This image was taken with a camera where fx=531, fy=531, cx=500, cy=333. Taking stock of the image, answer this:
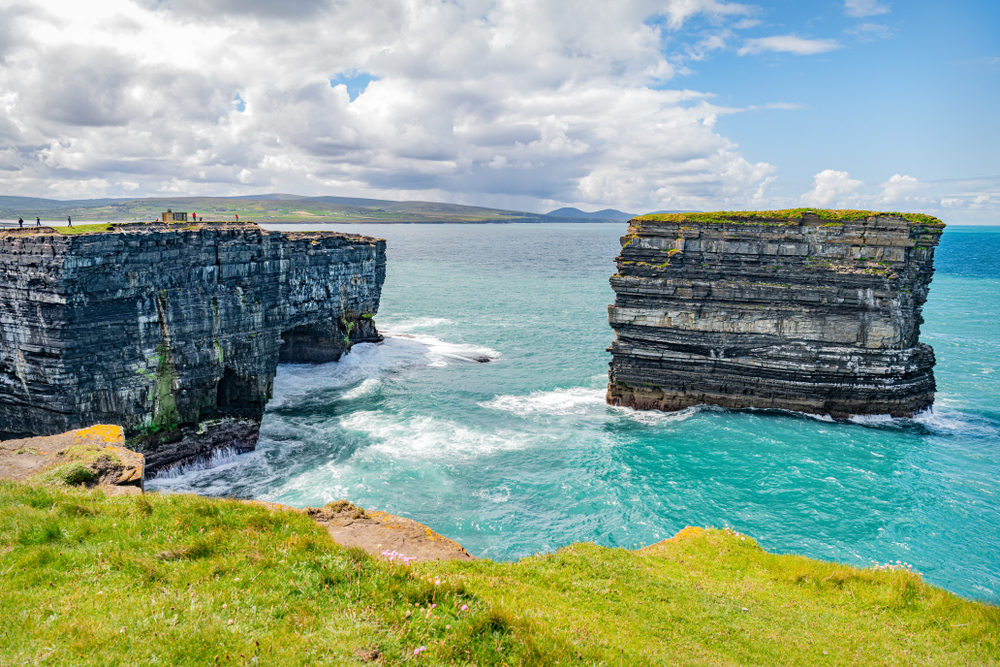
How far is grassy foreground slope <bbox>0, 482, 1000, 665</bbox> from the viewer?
7977 mm

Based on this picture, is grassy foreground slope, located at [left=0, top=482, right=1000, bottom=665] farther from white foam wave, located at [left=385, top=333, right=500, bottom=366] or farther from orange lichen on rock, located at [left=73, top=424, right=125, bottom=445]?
white foam wave, located at [left=385, top=333, right=500, bottom=366]

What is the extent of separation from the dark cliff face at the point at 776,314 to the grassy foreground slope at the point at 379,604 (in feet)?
82.2

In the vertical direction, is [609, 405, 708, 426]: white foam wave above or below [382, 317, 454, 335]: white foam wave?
below

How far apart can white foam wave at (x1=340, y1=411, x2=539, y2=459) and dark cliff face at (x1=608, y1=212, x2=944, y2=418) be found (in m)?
11.1

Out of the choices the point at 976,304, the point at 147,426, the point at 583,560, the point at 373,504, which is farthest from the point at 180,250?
the point at 976,304

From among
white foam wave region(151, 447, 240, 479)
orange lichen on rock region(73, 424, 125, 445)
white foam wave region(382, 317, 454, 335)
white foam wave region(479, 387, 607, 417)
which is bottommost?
white foam wave region(151, 447, 240, 479)

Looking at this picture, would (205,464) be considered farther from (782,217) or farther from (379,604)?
(782,217)

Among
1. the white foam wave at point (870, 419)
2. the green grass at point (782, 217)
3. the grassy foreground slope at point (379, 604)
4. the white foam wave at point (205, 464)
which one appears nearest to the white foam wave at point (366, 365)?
the white foam wave at point (205, 464)

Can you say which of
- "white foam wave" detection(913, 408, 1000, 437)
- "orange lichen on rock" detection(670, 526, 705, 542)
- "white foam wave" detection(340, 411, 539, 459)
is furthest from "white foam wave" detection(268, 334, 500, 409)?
"white foam wave" detection(913, 408, 1000, 437)

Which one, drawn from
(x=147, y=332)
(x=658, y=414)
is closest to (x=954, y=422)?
(x=658, y=414)

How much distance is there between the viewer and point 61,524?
11641 millimetres

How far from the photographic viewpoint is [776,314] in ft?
127

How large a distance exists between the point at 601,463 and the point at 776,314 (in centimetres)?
1813

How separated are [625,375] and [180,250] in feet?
105
